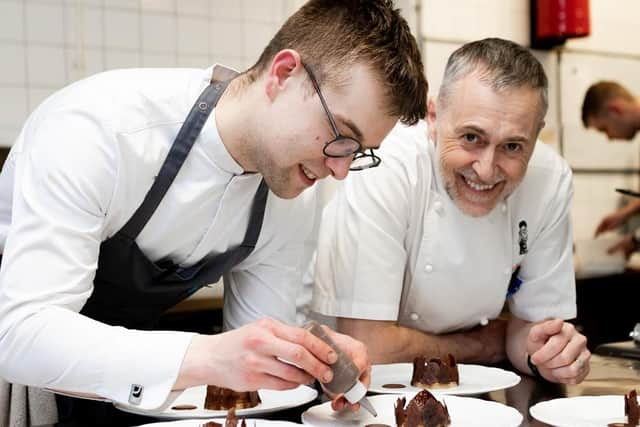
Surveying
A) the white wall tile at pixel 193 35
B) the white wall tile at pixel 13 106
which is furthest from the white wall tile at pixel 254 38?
the white wall tile at pixel 13 106

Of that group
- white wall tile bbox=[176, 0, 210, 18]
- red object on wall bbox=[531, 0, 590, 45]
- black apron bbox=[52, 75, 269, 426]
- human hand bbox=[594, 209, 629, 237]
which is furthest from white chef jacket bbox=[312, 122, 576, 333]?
human hand bbox=[594, 209, 629, 237]

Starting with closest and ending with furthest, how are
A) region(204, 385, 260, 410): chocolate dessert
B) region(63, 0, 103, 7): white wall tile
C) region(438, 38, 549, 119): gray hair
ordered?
region(204, 385, 260, 410): chocolate dessert < region(438, 38, 549, 119): gray hair < region(63, 0, 103, 7): white wall tile

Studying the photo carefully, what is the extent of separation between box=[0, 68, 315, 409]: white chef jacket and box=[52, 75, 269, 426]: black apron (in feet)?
0.07

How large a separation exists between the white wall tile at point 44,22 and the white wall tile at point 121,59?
22 centimetres

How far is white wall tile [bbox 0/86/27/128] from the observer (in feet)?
11.9

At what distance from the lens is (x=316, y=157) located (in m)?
1.79

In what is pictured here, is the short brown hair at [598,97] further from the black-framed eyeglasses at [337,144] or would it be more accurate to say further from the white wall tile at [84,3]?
the black-framed eyeglasses at [337,144]

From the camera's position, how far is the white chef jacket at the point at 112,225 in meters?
1.53

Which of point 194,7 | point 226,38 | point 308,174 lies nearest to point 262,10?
point 226,38

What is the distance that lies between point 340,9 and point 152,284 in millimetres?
765

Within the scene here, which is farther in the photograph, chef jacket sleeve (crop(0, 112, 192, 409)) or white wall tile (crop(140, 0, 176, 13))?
white wall tile (crop(140, 0, 176, 13))

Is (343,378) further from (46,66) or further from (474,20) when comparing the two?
(474,20)

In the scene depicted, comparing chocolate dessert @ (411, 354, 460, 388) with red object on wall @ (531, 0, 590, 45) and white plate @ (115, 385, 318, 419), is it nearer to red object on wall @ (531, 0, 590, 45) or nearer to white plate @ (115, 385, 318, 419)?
white plate @ (115, 385, 318, 419)

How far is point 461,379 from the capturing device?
205 centimetres
